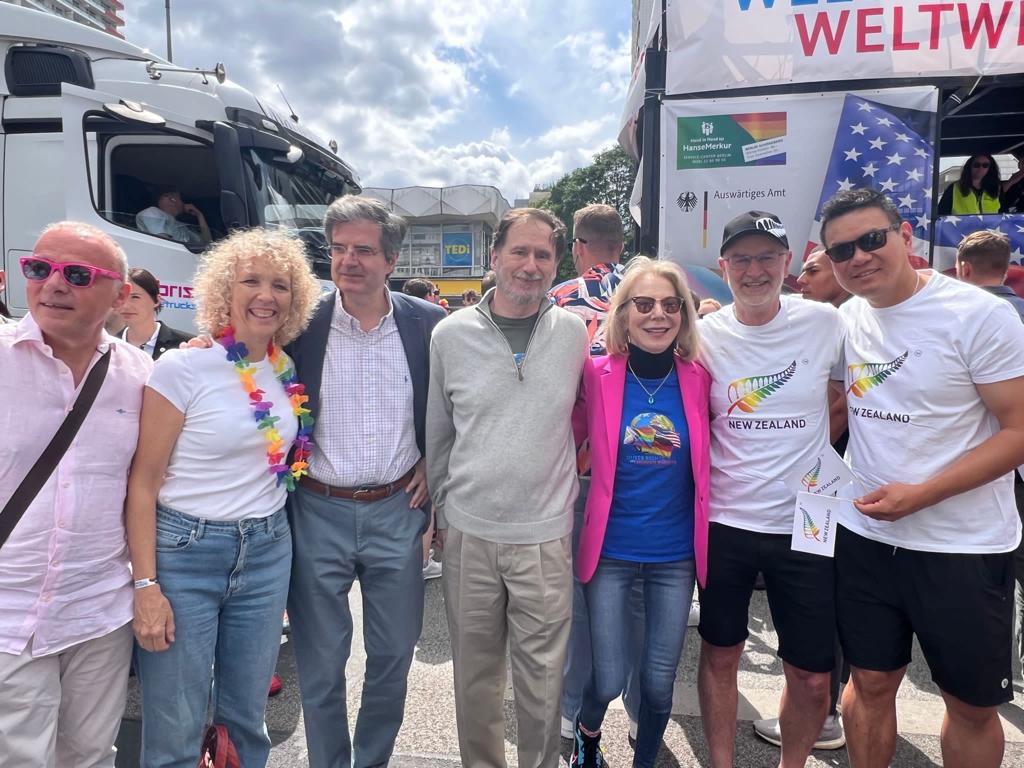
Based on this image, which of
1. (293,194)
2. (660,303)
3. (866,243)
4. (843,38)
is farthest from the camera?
(293,194)

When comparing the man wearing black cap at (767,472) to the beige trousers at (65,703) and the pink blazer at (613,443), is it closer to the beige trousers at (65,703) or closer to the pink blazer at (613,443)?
the pink blazer at (613,443)

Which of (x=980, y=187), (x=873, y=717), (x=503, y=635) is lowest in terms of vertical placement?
(x=873, y=717)

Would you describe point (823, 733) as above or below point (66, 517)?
below

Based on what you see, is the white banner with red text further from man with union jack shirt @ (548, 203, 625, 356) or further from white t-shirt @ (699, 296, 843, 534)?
white t-shirt @ (699, 296, 843, 534)

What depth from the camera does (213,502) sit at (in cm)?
186

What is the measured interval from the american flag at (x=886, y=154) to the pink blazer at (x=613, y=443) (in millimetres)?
2108

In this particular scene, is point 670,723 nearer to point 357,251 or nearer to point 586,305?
point 586,305

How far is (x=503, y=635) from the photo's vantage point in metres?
2.21

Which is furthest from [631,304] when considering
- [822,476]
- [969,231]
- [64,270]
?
[969,231]

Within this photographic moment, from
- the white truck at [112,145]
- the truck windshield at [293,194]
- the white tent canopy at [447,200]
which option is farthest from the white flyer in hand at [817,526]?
the white tent canopy at [447,200]

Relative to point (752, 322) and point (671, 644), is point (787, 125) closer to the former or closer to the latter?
point (752, 322)

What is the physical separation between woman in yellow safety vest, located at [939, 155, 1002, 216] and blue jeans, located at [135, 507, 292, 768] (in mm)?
5792

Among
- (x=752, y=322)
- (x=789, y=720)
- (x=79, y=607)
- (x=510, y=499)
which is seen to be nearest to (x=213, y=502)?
(x=79, y=607)

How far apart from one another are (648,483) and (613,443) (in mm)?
199
